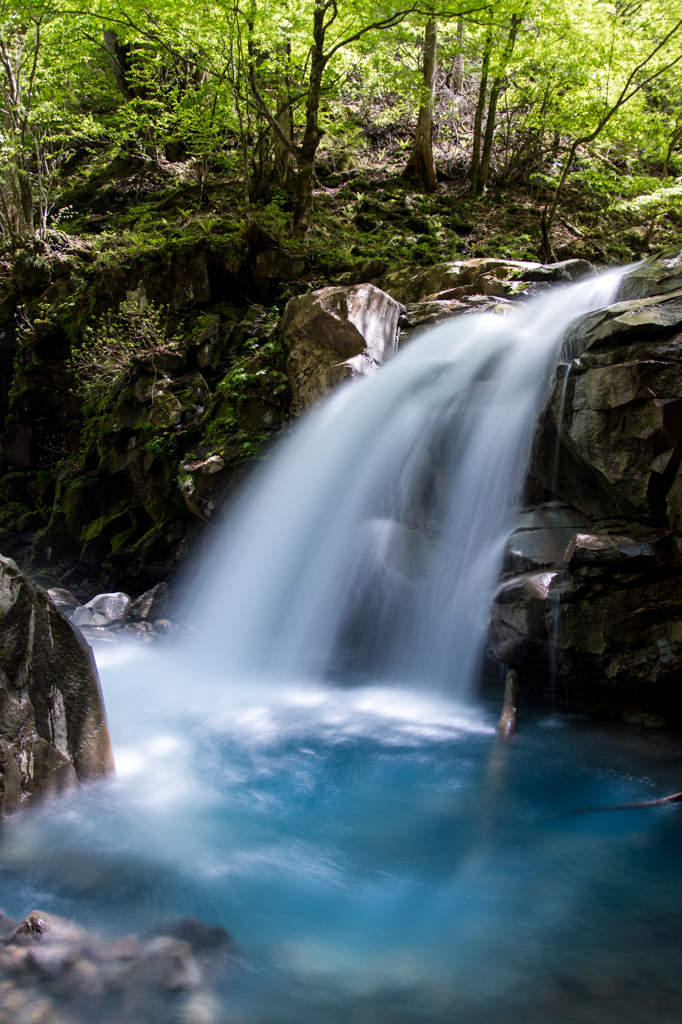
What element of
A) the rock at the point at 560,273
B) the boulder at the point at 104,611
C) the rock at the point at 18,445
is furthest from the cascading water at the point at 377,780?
the rock at the point at 18,445

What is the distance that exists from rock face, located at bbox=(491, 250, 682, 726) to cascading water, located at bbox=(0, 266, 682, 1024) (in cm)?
45

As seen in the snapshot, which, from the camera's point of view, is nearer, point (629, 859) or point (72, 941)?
point (72, 941)

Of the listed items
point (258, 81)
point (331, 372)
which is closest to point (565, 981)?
point (331, 372)

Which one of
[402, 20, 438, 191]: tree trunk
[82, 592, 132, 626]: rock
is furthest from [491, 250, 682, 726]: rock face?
[402, 20, 438, 191]: tree trunk

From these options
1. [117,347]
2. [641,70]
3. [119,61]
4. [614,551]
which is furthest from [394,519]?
[119,61]

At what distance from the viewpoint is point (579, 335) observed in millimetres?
6191

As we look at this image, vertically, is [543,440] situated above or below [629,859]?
above

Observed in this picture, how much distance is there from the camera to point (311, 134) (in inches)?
428

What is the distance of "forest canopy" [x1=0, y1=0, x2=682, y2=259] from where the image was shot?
1069 centimetres

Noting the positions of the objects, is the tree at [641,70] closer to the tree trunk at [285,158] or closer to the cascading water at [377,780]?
the cascading water at [377,780]

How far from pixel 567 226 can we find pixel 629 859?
14.3 metres

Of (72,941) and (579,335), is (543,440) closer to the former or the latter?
(579,335)

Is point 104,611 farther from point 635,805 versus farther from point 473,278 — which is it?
point 473,278

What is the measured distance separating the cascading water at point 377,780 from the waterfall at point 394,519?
31 mm
